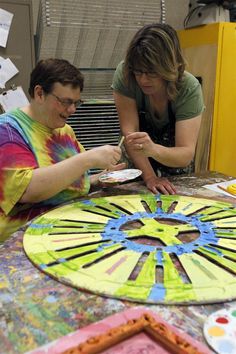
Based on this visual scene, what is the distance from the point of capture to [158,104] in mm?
1651

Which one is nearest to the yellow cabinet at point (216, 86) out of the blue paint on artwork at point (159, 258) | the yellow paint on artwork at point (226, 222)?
the yellow paint on artwork at point (226, 222)

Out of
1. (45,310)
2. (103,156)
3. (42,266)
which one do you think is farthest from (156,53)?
(45,310)

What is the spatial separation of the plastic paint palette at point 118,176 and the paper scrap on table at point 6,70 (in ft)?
2.99

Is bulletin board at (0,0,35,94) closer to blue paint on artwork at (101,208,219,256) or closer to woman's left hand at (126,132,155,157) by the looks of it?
woman's left hand at (126,132,155,157)

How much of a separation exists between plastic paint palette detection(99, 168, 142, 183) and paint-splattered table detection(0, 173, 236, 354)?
0.67 m

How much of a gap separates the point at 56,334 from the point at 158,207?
2.26 ft

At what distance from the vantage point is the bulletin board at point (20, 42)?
2049 mm

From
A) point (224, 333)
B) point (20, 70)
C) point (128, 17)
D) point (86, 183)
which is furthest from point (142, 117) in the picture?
point (224, 333)

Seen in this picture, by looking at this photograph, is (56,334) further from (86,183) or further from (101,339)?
(86,183)

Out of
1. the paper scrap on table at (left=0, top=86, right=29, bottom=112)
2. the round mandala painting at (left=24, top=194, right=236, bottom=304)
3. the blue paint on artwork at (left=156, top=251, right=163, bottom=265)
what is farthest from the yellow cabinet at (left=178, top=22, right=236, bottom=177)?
the blue paint on artwork at (left=156, top=251, right=163, bottom=265)

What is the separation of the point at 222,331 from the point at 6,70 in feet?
5.94

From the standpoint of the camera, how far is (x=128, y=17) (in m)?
2.48

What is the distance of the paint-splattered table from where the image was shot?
65 centimetres

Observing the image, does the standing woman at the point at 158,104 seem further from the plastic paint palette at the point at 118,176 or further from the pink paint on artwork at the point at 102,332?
the pink paint on artwork at the point at 102,332
